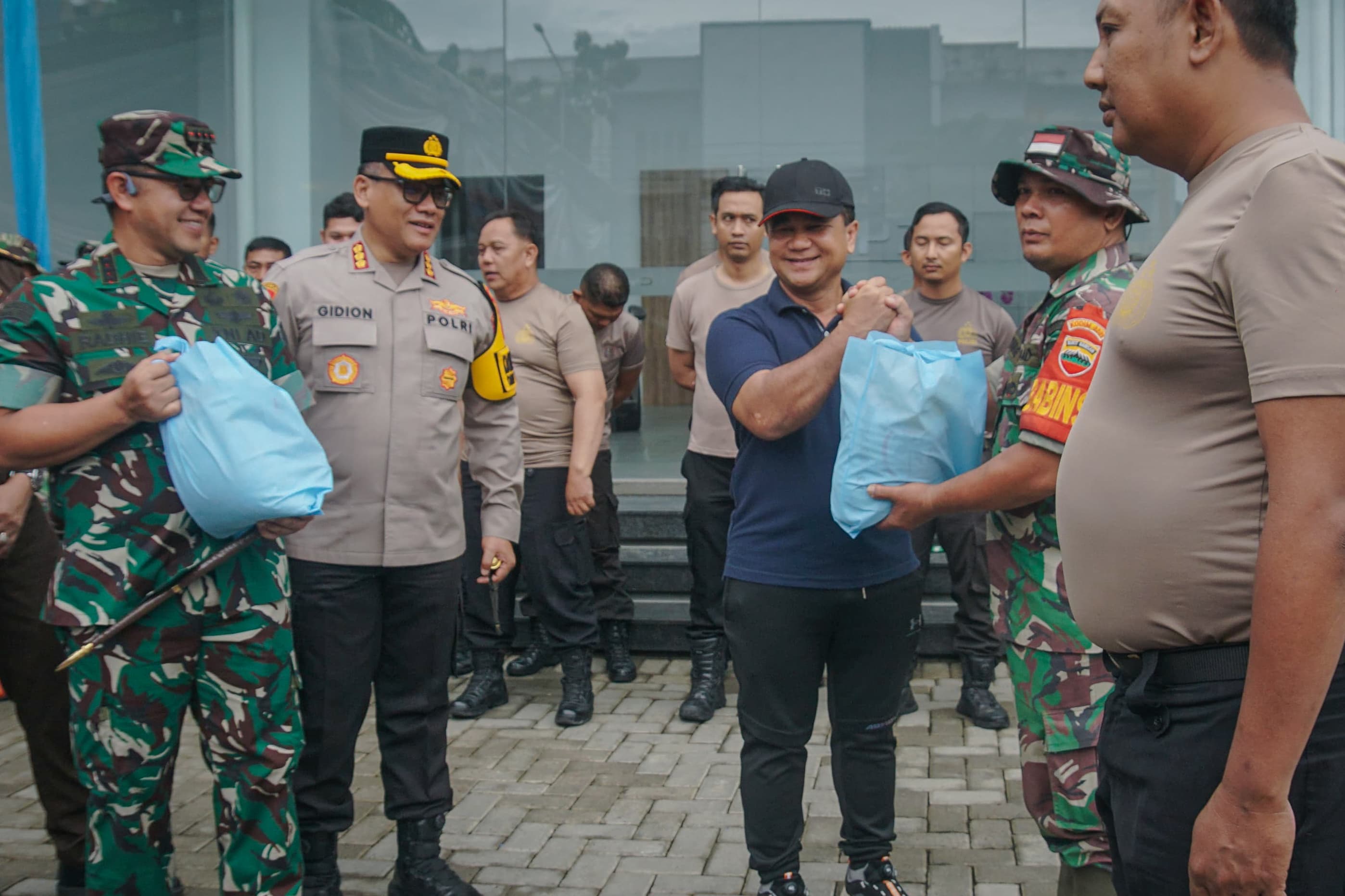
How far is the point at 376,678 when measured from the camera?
394 cm

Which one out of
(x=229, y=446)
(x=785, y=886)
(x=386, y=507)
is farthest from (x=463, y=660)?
(x=229, y=446)

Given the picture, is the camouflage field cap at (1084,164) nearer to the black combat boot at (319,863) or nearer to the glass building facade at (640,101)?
the black combat boot at (319,863)

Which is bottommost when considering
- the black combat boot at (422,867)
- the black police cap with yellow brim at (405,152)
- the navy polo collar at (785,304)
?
the black combat boot at (422,867)

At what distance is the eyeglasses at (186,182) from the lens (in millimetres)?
3170

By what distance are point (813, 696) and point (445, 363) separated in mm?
1486

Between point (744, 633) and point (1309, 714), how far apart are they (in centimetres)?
204

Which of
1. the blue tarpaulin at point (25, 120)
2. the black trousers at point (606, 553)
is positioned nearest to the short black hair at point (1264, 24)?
the blue tarpaulin at point (25, 120)

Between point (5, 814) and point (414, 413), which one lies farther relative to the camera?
point (5, 814)

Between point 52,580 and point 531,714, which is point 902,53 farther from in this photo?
point 52,580

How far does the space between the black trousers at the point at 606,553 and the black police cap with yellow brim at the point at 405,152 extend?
3.03 metres

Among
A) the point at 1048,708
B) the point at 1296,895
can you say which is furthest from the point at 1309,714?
the point at 1048,708

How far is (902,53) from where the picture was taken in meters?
9.02

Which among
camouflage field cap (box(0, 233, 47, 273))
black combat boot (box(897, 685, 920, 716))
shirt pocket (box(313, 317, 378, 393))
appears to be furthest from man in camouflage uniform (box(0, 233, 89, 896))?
black combat boot (box(897, 685, 920, 716))

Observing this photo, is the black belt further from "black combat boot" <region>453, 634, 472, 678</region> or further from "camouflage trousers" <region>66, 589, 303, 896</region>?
"black combat boot" <region>453, 634, 472, 678</region>
